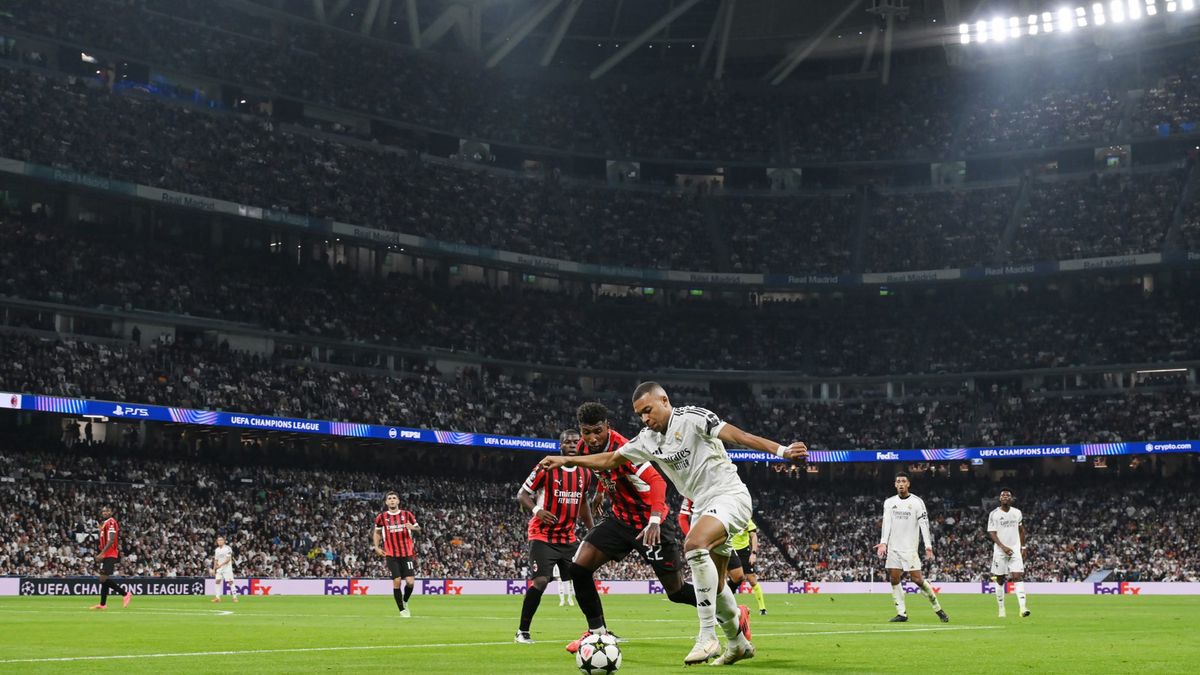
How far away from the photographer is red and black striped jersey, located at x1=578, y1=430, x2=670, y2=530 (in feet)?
50.5

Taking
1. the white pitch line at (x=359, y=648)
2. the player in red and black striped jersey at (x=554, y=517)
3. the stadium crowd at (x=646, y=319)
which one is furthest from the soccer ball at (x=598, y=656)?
the stadium crowd at (x=646, y=319)

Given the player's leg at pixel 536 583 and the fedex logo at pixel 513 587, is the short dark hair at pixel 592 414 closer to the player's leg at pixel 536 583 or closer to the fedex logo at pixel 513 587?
the player's leg at pixel 536 583

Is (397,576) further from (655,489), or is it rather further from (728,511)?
(728,511)

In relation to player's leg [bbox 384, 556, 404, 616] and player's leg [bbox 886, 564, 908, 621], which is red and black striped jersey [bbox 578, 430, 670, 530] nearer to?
player's leg [bbox 886, 564, 908, 621]

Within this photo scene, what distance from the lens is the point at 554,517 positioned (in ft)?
63.5

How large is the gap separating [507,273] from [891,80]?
1254 inches

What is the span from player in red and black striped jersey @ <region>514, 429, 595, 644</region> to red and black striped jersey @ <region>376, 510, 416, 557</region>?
31.5 ft

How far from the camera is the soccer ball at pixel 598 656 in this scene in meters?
12.6

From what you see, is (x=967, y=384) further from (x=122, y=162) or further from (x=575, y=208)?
(x=122, y=162)

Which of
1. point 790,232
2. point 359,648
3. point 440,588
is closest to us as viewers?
point 359,648

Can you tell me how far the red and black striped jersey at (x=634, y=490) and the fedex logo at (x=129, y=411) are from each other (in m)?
46.4

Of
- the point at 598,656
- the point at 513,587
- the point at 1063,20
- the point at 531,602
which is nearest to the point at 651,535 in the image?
the point at 598,656

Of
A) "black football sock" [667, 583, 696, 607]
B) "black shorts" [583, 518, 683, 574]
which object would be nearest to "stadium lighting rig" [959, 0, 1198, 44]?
"black football sock" [667, 583, 696, 607]

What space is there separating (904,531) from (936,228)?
63.3m
